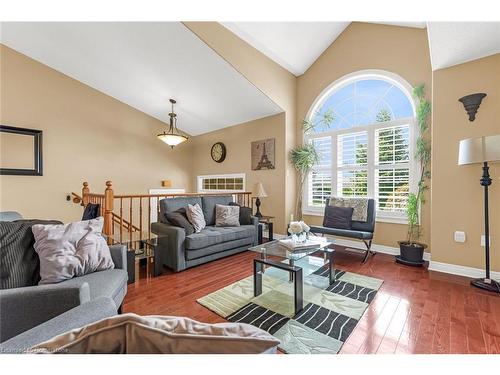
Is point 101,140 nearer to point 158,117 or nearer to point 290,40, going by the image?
point 158,117

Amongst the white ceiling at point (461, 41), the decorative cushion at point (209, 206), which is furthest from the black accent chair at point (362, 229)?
the white ceiling at point (461, 41)

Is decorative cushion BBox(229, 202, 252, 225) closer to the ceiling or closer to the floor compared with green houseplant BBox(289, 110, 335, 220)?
closer to the floor

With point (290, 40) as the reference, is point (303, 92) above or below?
below

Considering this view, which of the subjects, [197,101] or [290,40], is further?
[197,101]

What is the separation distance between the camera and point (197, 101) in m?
4.97

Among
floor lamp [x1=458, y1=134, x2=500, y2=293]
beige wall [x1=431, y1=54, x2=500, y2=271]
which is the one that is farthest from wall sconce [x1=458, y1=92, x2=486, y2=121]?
floor lamp [x1=458, y1=134, x2=500, y2=293]

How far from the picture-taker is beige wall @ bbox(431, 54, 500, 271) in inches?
107

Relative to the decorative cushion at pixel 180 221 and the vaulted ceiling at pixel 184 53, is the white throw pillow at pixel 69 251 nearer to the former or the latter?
the decorative cushion at pixel 180 221

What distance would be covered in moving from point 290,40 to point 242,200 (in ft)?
10.7

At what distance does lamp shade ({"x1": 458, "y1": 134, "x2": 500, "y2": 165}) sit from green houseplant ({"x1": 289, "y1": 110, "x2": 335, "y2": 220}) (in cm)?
231

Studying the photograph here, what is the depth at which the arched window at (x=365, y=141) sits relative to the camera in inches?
150

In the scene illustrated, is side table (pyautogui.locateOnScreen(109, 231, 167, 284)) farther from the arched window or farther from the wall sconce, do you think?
the wall sconce
